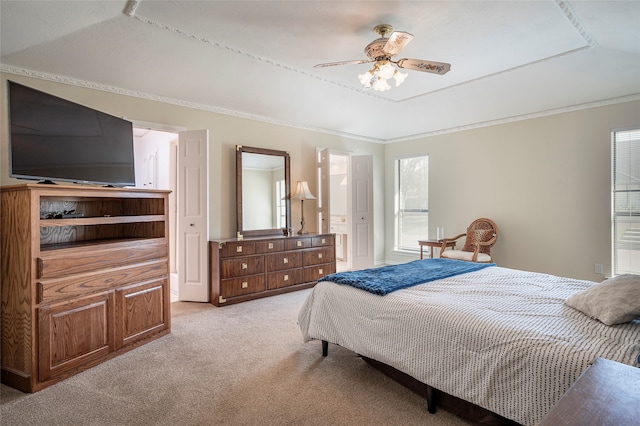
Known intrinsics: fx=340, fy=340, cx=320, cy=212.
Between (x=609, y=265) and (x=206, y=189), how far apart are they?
5167mm

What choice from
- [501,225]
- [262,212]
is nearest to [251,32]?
[262,212]

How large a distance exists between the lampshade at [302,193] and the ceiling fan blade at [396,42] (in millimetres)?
2643

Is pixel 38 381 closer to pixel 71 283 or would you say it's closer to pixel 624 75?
pixel 71 283

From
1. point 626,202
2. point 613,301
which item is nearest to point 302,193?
point 613,301

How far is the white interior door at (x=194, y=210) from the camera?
427cm

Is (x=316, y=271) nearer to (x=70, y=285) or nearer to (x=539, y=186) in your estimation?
(x=70, y=285)

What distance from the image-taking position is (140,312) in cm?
298

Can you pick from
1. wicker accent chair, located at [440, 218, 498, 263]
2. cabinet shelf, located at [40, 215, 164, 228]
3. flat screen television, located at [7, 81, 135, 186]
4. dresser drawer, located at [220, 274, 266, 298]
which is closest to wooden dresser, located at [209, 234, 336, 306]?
dresser drawer, located at [220, 274, 266, 298]

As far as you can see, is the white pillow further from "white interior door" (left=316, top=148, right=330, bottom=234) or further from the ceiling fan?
"white interior door" (left=316, top=148, right=330, bottom=234)

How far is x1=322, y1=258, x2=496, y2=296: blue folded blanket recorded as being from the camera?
240 cm

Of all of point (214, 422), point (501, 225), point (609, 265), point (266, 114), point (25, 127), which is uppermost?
point (266, 114)

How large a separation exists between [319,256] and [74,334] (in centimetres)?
317

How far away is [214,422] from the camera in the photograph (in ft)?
6.20

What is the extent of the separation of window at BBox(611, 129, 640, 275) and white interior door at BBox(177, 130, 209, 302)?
514 centimetres
